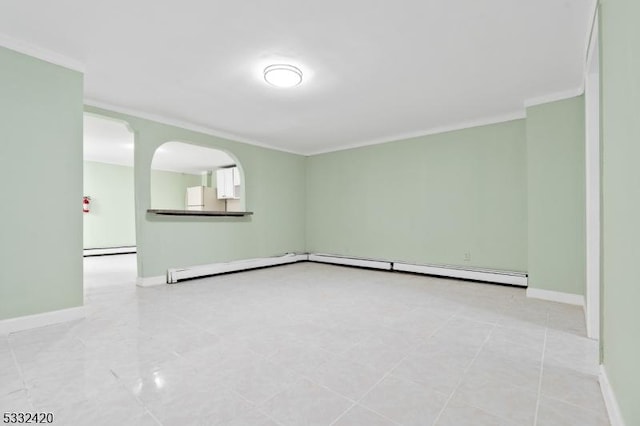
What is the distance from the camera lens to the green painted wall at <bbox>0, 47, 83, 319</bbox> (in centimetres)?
252

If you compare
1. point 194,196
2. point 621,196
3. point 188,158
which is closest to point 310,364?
point 621,196

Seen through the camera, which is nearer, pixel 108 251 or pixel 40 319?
pixel 40 319

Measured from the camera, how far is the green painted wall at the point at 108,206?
785 cm

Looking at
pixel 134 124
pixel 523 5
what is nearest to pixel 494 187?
pixel 523 5

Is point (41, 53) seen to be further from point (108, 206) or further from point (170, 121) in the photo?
point (108, 206)

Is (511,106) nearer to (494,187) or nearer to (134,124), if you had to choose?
(494,187)

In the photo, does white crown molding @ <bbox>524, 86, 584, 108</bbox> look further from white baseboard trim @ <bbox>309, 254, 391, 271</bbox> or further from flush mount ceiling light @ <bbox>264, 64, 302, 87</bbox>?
white baseboard trim @ <bbox>309, 254, 391, 271</bbox>

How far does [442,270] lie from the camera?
4863 mm

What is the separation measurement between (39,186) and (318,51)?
281 cm

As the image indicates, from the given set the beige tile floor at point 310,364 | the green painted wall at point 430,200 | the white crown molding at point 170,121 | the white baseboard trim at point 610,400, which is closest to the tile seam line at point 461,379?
the beige tile floor at point 310,364

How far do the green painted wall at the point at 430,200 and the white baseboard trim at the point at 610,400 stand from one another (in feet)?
9.48

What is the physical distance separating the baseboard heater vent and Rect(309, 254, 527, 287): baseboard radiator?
0.69m

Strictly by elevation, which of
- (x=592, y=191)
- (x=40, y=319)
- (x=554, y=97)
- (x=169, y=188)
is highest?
(x=554, y=97)

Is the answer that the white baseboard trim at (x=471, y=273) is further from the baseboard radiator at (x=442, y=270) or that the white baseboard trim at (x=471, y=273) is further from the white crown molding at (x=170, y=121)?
the white crown molding at (x=170, y=121)
